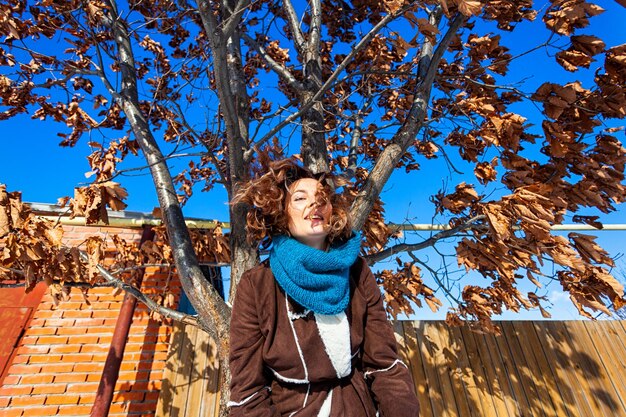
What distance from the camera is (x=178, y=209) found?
269cm

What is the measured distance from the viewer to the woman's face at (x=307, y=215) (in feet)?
5.58

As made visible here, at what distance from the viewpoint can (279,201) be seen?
185 cm

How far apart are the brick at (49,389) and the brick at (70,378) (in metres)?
0.06

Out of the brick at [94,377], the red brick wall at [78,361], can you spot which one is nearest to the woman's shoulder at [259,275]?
the red brick wall at [78,361]

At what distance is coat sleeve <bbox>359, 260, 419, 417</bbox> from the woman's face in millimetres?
364

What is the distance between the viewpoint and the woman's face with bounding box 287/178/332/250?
170 centimetres

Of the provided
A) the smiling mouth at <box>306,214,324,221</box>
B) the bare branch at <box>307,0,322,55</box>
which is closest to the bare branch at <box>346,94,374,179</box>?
the bare branch at <box>307,0,322,55</box>

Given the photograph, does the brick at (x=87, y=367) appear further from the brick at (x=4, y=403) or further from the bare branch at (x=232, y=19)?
the bare branch at (x=232, y=19)

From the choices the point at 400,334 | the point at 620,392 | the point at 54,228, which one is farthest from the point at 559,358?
the point at 54,228

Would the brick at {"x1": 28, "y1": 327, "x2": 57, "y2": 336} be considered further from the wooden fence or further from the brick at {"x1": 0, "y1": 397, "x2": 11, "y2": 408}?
the wooden fence

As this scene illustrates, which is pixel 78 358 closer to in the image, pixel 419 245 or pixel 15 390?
pixel 15 390

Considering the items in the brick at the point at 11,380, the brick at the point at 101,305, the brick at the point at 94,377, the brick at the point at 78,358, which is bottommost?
the brick at the point at 94,377

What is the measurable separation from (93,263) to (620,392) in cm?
598

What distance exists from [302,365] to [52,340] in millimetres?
4383
